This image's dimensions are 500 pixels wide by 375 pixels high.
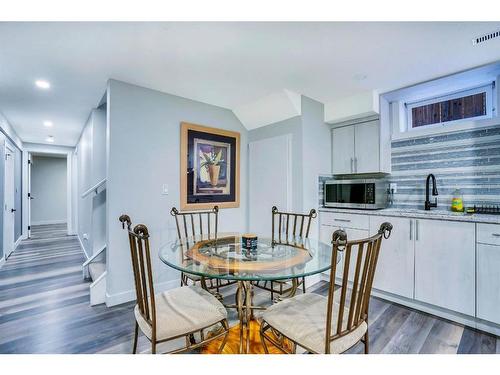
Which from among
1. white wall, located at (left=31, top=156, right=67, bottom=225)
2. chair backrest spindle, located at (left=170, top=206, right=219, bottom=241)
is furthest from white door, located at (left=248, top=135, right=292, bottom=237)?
white wall, located at (left=31, top=156, right=67, bottom=225)

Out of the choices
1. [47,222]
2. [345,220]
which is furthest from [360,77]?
[47,222]

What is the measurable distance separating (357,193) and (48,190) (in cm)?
911

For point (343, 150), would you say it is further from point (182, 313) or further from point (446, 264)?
point (182, 313)

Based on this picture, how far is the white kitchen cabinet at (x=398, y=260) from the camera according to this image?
2.42 metres

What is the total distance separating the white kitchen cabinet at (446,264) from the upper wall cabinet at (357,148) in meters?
0.93

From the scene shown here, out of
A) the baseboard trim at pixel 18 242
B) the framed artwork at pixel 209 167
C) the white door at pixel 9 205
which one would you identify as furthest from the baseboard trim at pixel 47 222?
the framed artwork at pixel 209 167

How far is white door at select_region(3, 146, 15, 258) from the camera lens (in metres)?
4.05

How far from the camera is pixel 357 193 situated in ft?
9.61

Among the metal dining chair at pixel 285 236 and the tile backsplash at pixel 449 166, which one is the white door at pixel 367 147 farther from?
the metal dining chair at pixel 285 236

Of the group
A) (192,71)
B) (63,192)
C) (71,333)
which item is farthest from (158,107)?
(63,192)

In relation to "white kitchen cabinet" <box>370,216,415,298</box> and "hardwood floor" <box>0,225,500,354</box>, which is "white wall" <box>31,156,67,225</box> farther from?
"white kitchen cabinet" <box>370,216,415,298</box>

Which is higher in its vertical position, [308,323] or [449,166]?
[449,166]

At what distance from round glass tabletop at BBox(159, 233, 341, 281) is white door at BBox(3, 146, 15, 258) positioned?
12.9 ft
